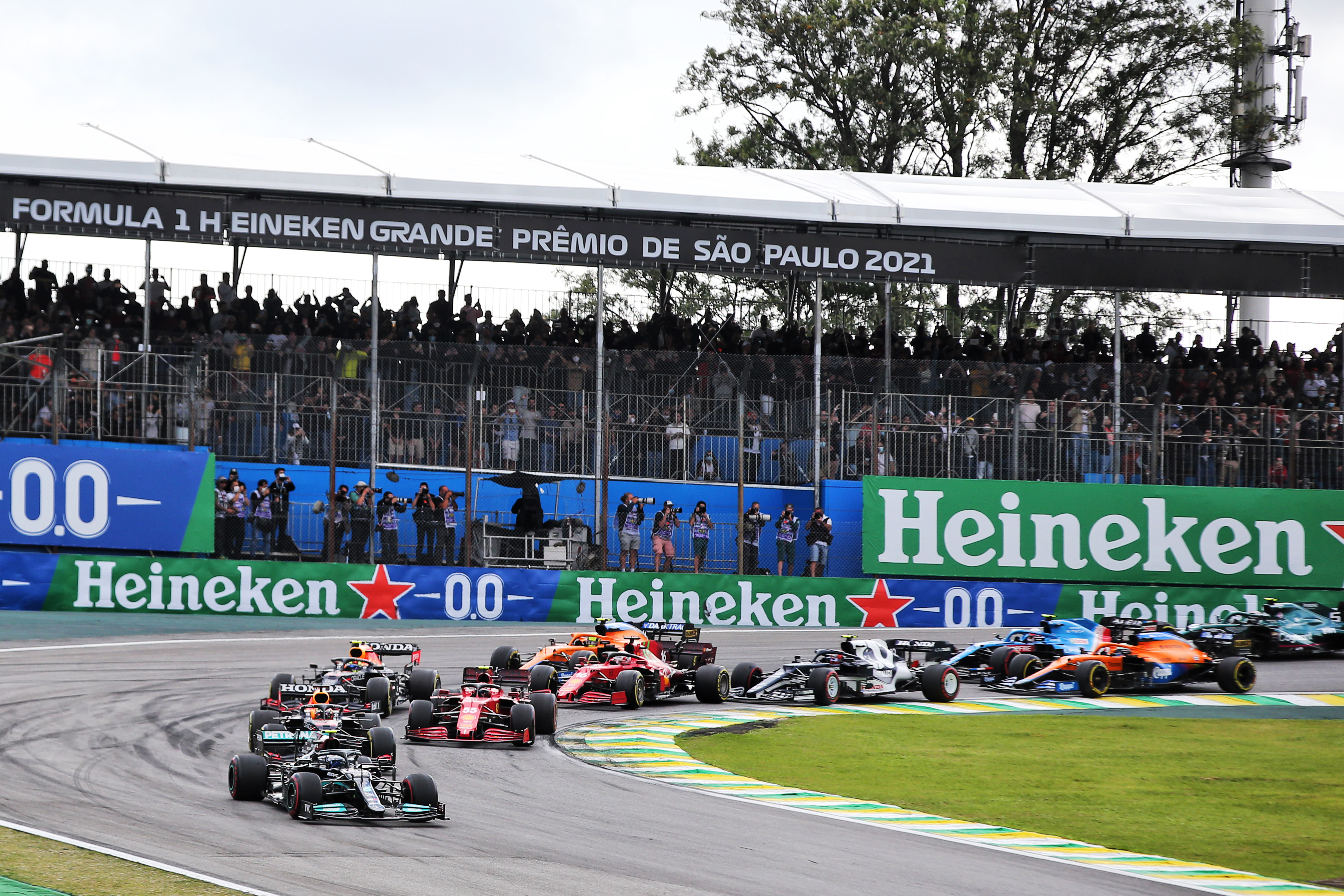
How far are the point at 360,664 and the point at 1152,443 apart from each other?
17479 millimetres

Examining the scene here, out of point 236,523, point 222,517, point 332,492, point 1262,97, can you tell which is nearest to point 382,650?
point 332,492

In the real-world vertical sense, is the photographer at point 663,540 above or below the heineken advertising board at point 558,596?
above

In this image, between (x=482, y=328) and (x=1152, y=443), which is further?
(x=482, y=328)

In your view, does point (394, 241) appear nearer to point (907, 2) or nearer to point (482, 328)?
point (482, 328)

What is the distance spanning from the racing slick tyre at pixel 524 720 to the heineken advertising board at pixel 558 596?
991cm

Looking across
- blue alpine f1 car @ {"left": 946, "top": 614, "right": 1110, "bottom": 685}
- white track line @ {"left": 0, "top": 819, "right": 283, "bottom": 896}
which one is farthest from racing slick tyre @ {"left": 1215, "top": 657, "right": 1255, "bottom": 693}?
white track line @ {"left": 0, "top": 819, "right": 283, "bottom": 896}

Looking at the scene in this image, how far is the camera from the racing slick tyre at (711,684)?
68.0 feet

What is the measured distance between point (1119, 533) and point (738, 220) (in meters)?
10.1

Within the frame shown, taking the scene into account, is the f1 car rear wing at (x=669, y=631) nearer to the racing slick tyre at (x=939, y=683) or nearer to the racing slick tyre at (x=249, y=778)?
the racing slick tyre at (x=939, y=683)

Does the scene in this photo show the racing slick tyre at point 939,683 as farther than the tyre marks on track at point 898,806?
Yes

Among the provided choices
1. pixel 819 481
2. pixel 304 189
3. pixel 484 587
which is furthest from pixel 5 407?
pixel 819 481

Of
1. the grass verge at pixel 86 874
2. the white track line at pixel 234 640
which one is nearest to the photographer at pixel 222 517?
the white track line at pixel 234 640

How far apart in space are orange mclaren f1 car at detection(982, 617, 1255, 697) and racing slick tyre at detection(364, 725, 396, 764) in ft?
37.9

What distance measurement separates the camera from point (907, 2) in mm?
45781
